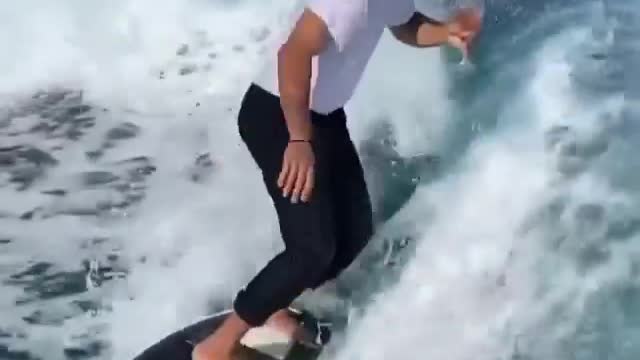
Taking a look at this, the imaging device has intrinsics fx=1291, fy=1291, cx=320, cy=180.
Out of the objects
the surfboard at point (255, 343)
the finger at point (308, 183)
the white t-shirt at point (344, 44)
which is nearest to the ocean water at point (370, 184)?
the surfboard at point (255, 343)

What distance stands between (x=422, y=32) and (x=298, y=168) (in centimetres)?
57

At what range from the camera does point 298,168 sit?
297 centimetres

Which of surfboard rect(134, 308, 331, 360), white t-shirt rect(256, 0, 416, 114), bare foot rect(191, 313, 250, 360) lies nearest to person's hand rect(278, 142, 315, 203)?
white t-shirt rect(256, 0, 416, 114)

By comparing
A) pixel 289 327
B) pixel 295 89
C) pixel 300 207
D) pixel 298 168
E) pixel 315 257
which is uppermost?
pixel 295 89

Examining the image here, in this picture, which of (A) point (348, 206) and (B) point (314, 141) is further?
(A) point (348, 206)

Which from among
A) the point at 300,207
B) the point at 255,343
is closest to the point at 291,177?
the point at 300,207

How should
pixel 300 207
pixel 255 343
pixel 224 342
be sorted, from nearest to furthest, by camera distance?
1. pixel 300 207
2. pixel 224 342
3. pixel 255 343

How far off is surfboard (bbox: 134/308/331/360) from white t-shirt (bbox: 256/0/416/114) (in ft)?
2.33

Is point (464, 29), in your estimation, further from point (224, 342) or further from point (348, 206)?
point (224, 342)

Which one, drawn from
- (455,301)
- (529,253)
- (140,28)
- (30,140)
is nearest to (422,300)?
(455,301)

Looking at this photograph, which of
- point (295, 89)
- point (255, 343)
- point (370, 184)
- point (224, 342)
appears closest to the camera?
point (295, 89)

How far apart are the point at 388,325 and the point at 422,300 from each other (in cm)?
15

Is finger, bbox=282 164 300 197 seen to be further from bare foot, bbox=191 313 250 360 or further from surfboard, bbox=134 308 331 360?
surfboard, bbox=134 308 331 360

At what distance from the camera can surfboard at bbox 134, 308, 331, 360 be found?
3.46 m
